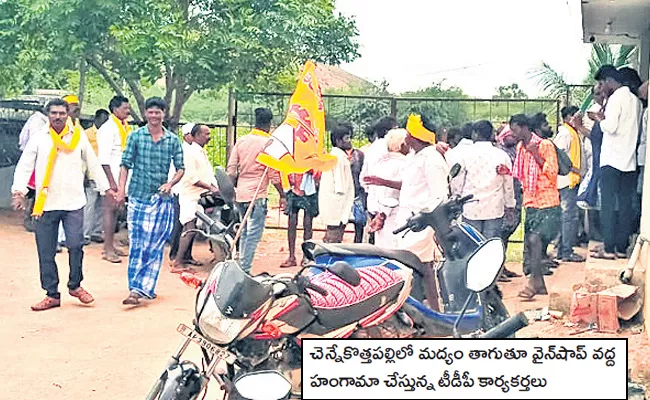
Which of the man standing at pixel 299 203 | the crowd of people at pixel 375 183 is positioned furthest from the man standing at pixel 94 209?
the man standing at pixel 299 203

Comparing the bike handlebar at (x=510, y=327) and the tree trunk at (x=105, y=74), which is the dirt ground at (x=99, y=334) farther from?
the tree trunk at (x=105, y=74)

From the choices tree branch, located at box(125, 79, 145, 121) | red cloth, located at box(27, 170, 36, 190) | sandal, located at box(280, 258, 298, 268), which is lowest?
sandal, located at box(280, 258, 298, 268)

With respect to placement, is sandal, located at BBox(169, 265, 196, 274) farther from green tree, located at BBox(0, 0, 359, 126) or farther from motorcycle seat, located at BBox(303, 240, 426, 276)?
motorcycle seat, located at BBox(303, 240, 426, 276)

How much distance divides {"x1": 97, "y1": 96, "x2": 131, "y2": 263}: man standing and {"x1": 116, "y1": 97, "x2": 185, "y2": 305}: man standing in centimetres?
164

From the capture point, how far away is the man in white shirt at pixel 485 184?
700 cm

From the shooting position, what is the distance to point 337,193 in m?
8.21

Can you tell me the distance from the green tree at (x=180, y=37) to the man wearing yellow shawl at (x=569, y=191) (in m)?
2.97

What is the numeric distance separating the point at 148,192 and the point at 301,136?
288cm

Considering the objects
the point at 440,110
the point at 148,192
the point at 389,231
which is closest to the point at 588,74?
the point at 440,110

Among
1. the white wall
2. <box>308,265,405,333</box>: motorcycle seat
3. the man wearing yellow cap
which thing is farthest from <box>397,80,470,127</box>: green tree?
<box>308,265,405,333</box>: motorcycle seat

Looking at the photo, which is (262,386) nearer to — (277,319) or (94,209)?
(277,319)

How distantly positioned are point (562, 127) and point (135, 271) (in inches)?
161

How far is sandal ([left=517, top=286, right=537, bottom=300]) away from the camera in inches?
→ 277

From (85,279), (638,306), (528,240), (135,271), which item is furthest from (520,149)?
(85,279)
